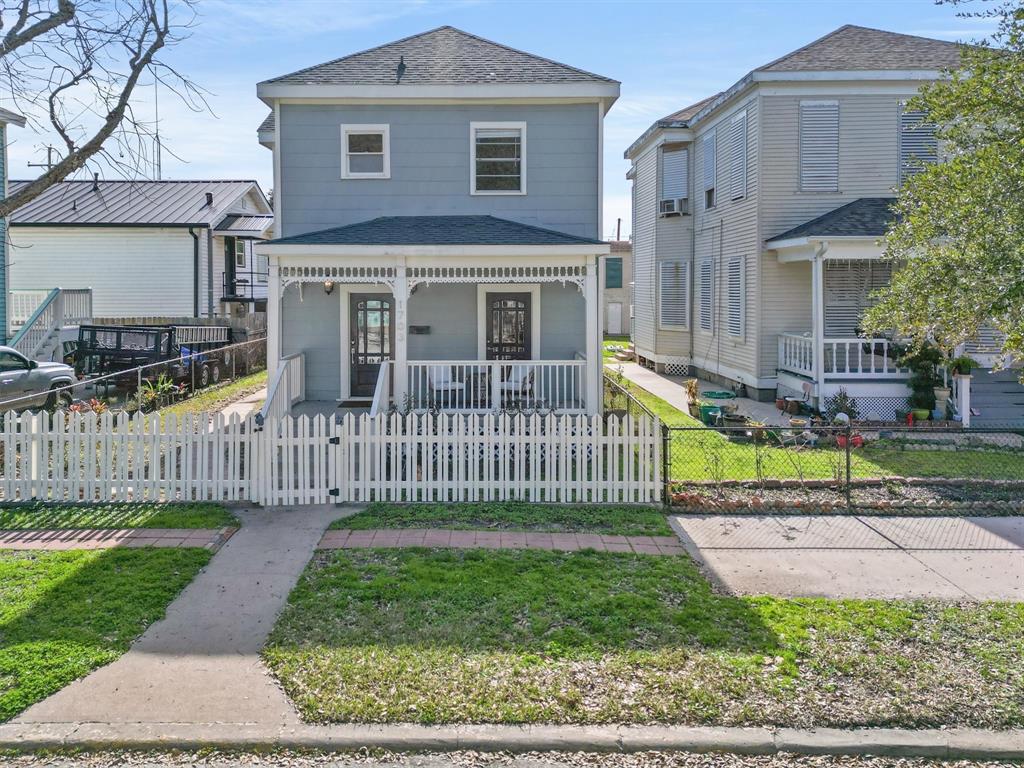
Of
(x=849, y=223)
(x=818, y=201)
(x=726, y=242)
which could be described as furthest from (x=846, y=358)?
(x=726, y=242)

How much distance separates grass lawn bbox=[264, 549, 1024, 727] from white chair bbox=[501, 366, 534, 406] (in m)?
5.99

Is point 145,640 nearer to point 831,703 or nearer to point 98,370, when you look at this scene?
point 831,703

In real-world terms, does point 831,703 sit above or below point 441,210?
below

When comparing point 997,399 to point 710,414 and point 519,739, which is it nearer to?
point 710,414

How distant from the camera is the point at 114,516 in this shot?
8.85m

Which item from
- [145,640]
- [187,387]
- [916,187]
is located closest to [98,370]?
[187,387]

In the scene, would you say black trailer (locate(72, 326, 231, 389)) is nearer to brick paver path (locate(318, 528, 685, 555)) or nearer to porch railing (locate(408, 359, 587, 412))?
porch railing (locate(408, 359, 587, 412))

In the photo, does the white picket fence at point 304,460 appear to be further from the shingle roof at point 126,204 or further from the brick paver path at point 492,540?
the shingle roof at point 126,204

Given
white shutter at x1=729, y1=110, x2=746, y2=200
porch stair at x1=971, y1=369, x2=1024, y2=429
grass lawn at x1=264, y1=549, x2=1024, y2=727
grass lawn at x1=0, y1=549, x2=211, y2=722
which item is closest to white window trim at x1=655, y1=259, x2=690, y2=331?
white shutter at x1=729, y1=110, x2=746, y2=200

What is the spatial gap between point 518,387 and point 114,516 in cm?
642

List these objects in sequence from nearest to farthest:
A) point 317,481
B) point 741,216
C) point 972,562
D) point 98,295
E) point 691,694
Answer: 1. point 691,694
2. point 972,562
3. point 317,481
4. point 741,216
5. point 98,295

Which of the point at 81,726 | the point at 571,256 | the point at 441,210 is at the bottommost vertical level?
the point at 81,726

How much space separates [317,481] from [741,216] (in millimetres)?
12868

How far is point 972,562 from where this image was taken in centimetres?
762
